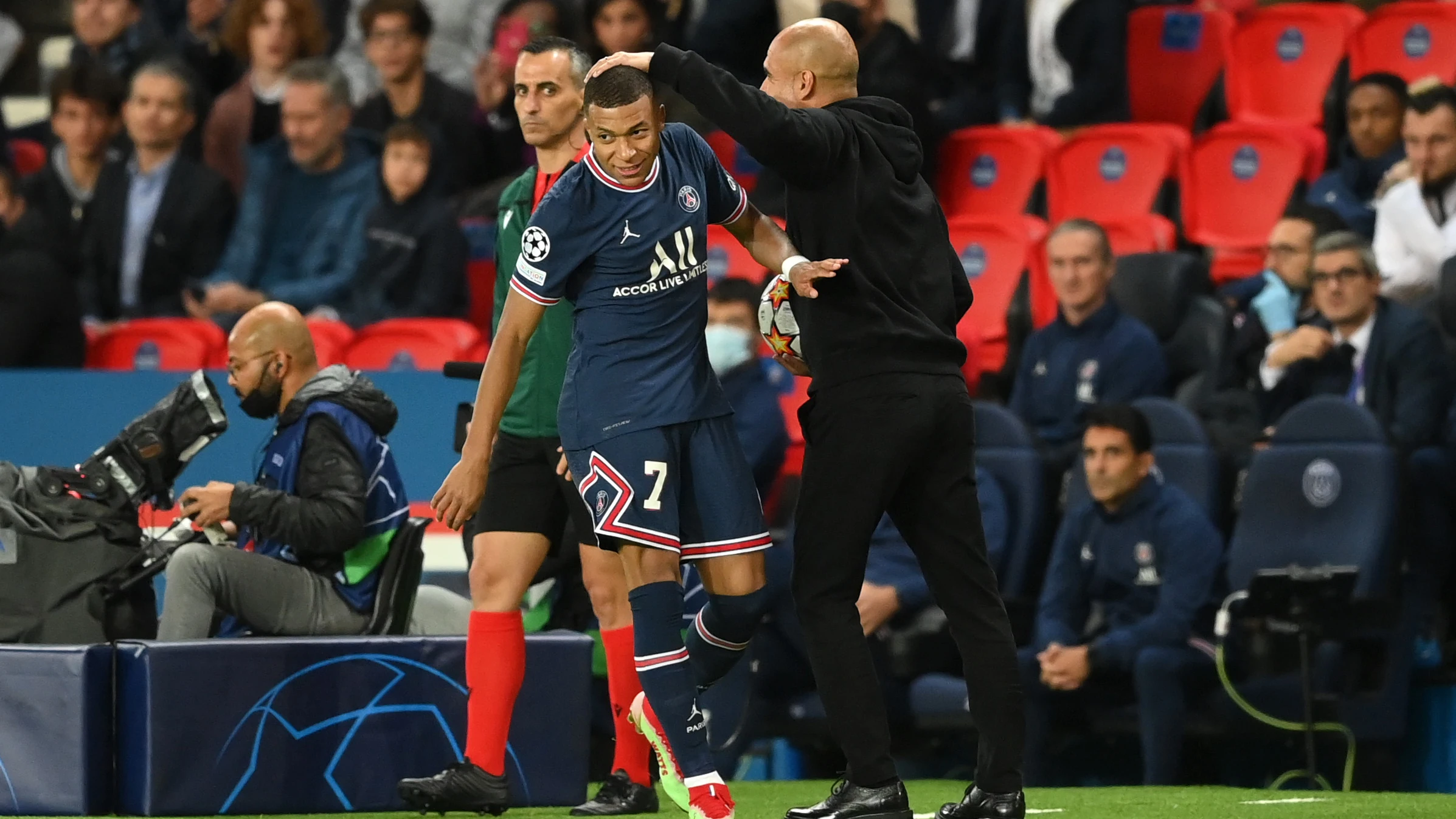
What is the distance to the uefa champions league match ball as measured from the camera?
533cm

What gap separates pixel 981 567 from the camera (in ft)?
16.7

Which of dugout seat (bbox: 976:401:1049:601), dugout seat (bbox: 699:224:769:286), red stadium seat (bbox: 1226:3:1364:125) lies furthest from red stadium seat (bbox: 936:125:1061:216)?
dugout seat (bbox: 976:401:1049:601)

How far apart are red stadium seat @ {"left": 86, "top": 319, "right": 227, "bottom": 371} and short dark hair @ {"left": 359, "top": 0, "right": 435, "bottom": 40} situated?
2.14 metres

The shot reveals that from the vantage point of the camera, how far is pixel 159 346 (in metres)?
10.3

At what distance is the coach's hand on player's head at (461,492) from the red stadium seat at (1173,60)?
25.0 ft

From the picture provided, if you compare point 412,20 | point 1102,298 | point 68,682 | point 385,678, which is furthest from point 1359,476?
point 412,20

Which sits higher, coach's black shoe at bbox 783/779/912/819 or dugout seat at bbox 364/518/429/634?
dugout seat at bbox 364/518/429/634

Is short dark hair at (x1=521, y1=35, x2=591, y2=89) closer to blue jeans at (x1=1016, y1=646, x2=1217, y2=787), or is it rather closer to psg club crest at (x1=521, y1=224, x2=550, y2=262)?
psg club crest at (x1=521, y1=224, x2=550, y2=262)

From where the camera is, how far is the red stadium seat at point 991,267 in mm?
10328

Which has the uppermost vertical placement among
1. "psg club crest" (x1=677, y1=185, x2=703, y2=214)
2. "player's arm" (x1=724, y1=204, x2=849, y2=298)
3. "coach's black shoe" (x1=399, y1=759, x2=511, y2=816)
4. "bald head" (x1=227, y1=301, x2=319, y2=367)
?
"psg club crest" (x1=677, y1=185, x2=703, y2=214)

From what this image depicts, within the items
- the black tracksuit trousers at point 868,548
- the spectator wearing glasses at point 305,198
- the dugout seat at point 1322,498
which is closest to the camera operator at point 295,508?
the black tracksuit trousers at point 868,548

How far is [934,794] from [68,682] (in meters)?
2.87

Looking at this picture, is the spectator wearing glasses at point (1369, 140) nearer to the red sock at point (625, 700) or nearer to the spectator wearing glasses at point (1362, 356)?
the spectator wearing glasses at point (1362, 356)

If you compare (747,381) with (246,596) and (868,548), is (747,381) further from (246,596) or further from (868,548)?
(868,548)
